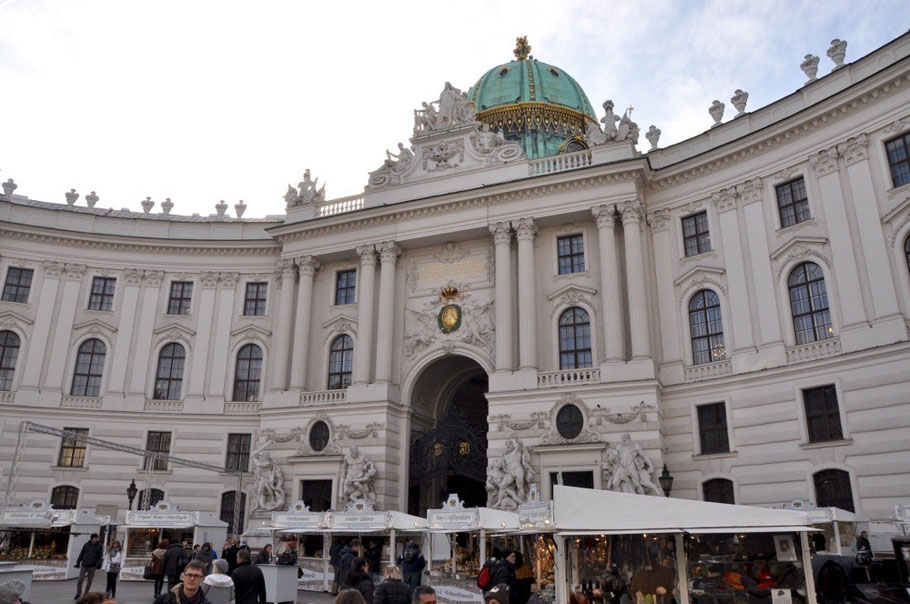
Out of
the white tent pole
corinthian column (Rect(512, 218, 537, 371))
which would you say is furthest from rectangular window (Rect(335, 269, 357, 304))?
the white tent pole

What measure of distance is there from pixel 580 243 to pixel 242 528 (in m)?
21.8

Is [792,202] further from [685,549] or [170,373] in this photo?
[170,373]

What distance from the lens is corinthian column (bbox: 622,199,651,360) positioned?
30438mm

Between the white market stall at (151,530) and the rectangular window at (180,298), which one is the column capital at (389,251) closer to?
the rectangular window at (180,298)

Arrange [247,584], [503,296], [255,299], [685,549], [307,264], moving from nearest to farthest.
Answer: [247,584]
[685,549]
[503,296]
[307,264]
[255,299]

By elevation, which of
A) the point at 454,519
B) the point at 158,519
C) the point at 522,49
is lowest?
the point at 454,519

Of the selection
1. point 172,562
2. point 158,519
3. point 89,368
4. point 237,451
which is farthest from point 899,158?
point 89,368

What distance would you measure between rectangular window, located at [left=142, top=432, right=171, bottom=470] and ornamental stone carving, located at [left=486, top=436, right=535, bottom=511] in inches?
717

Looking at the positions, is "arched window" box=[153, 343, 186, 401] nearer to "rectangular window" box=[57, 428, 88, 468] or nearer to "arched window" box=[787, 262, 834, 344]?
"rectangular window" box=[57, 428, 88, 468]

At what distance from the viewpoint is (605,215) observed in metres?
32.7

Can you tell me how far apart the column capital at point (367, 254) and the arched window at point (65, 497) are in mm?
18406

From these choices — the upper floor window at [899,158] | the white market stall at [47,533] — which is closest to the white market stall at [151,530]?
the white market stall at [47,533]

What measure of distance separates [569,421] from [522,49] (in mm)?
31369

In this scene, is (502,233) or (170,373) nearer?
(502,233)
